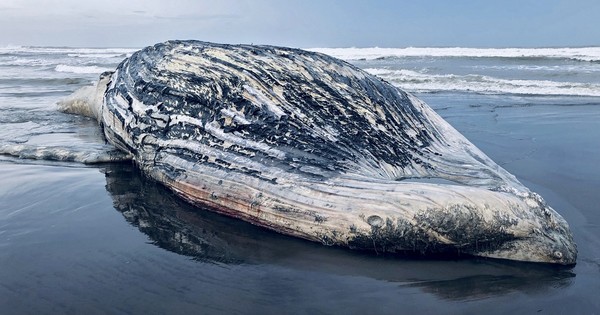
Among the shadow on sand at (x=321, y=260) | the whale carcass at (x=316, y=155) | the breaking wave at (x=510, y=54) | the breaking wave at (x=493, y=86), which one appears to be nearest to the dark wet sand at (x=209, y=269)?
the shadow on sand at (x=321, y=260)

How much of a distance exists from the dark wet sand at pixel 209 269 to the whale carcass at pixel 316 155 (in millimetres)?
145

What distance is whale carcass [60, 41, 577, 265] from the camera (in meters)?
3.15

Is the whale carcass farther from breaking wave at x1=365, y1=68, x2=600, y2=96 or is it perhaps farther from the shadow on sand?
breaking wave at x1=365, y1=68, x2=600, y2=96

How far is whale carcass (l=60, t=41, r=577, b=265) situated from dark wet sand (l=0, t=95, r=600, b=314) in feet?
0.48

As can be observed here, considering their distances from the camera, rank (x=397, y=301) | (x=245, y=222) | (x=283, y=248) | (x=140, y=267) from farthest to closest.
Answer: (x=245, y=222)
(x=283, y=248)
(x=140, y=267)
(x=397, y=301)

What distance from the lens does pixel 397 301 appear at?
2.70 m

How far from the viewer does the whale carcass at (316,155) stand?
10.3 ft

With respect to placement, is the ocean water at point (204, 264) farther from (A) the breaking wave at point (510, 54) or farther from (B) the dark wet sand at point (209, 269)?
(A) the breaking wave at point (510, 54)

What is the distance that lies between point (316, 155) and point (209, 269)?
125 cm

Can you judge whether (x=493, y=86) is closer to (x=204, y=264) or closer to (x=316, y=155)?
(x=316, y=155)

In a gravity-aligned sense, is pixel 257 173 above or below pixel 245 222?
above

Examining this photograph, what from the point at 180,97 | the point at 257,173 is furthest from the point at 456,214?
the point at 180,97

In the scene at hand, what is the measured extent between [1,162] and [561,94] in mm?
12334

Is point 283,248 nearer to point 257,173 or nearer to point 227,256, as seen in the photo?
point 227,256
